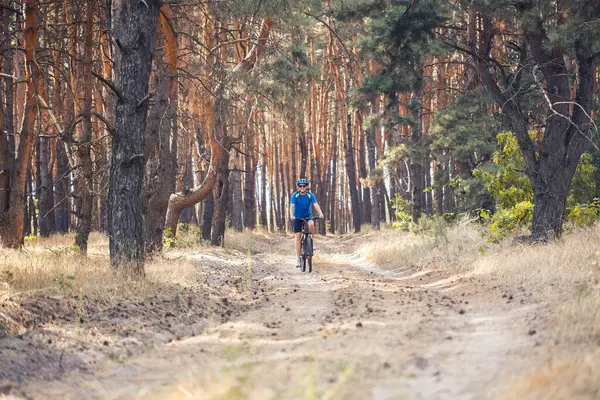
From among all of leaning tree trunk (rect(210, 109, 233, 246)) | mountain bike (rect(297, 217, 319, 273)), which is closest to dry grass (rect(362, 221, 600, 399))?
mountain bike (rect(297, 217, 319, 273))

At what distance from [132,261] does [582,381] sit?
763cm

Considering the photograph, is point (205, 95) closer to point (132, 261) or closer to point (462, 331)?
point (132, 261)

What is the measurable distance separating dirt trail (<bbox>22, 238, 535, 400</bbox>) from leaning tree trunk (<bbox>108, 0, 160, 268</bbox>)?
287cm

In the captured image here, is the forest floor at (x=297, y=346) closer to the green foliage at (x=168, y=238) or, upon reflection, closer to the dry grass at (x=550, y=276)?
the dry grass at (x=550, y=276)

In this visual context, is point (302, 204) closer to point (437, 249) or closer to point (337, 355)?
point (437, 249)

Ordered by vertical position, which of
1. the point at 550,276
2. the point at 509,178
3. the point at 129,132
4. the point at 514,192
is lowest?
the point at 550,276

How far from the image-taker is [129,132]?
33.7ft

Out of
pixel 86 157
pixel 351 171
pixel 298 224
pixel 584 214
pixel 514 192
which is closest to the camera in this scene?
pixel 86 157

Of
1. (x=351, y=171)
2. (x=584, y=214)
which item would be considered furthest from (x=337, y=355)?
(x=351, y=171)

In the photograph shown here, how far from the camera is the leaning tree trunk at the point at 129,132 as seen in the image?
33.4 ft

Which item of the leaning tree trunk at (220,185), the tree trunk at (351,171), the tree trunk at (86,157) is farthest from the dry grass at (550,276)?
the tree trunk at (351,171)

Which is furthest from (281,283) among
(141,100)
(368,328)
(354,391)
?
(354,391)

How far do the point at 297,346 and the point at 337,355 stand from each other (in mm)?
733

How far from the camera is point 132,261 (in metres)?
9.84
